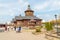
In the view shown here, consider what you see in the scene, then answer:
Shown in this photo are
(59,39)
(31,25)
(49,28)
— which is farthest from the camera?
(31,25)

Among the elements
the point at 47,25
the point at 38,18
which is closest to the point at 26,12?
the point at 38,18

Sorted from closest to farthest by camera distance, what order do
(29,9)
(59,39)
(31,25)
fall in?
(59,39) → (31,25) → (29,9)

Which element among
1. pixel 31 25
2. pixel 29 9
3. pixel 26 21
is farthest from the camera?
pixel 29 9

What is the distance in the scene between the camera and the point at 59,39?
14906 millimetres

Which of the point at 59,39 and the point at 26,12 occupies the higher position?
the point at 26,12

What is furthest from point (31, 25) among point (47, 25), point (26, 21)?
point (47, 25)

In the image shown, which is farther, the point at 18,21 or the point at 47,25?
the point at 18,21

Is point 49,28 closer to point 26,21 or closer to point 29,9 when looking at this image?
point 26,21

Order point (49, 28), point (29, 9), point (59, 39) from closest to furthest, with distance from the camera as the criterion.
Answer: point (59, 39), point (49, 28), point (29, 9)

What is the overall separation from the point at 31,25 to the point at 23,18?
461 inches

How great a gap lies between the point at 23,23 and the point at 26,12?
8340mm

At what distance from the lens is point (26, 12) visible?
76000 mm

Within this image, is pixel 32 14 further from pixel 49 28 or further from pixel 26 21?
pixel 49 28

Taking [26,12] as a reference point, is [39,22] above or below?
below
